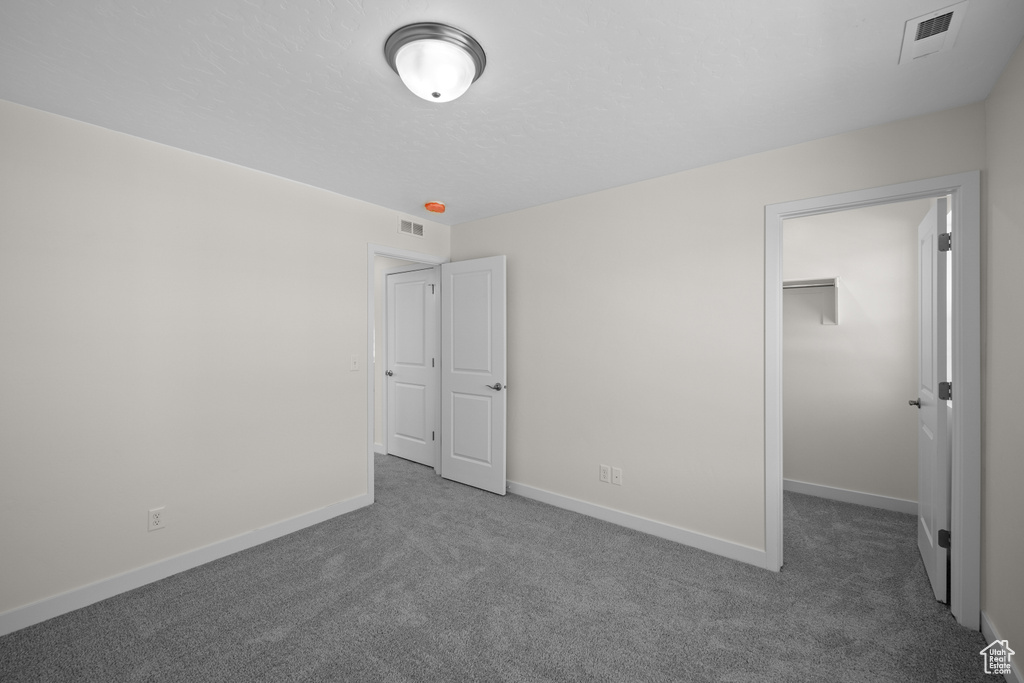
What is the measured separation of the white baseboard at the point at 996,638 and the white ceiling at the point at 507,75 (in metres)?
2.35

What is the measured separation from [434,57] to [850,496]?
4.27 metres

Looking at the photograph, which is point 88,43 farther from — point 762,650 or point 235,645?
point 762,650

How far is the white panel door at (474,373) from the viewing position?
381 cm

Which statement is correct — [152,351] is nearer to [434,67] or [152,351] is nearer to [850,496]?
[434,67]

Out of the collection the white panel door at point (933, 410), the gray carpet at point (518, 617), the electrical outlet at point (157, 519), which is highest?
the white panel door at point (933, 410)

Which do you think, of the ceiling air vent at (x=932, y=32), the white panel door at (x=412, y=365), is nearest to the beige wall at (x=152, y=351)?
the white panel door at (x=412, y=365)

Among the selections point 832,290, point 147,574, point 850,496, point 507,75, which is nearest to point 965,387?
point 832,290

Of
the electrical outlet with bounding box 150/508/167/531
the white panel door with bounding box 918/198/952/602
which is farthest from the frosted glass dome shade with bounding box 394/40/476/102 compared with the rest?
the electrical outlet with bounding box 150/508/167/531

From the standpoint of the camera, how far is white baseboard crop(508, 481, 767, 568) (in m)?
2.68

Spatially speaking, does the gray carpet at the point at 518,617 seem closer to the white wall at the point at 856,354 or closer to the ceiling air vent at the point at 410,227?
the white wall at the point at 856,354

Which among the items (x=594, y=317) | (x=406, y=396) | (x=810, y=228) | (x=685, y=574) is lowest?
(x=685, y=574)

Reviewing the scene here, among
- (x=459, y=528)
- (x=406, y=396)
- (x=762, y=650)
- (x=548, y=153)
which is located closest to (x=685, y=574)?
(x=762, y=650)

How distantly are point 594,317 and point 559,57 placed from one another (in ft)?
6.40

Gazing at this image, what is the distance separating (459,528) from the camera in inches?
124
